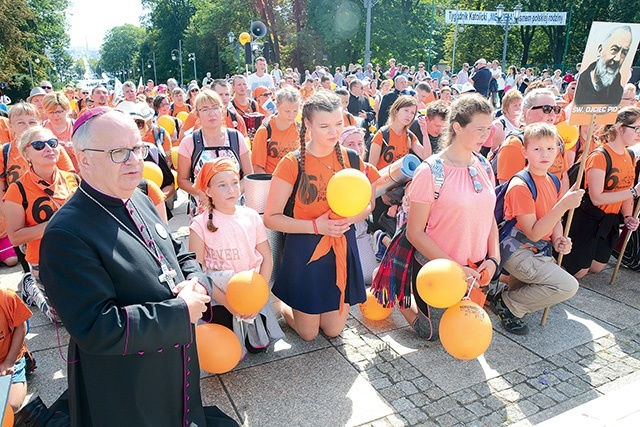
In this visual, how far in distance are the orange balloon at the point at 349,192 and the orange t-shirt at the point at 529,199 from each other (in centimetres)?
145

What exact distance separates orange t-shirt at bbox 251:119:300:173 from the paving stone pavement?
2.06 metres

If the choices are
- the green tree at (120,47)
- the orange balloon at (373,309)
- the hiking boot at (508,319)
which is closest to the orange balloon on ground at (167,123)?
the orange balloon at (373,309)

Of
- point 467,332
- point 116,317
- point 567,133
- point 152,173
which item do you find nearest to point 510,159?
point 567,133

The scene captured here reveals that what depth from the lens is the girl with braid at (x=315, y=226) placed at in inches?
135

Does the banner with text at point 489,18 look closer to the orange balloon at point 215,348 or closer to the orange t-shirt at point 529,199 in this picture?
the orange t-shirt at point 529,199

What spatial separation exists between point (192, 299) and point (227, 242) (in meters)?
1.39

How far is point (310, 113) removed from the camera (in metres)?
3.38

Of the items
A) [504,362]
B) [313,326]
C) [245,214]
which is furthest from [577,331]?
[245,214]

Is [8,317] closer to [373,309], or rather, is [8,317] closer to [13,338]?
[13,338]

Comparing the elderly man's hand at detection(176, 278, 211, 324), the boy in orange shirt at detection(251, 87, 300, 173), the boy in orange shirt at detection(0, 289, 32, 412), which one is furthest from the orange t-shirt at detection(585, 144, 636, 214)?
the boy in orange shirt at detection(0, 289, 32, 412)

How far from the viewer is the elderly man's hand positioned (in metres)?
2.03

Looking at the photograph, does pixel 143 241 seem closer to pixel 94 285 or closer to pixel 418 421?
pixel 94 285

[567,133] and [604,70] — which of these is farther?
[567,133]

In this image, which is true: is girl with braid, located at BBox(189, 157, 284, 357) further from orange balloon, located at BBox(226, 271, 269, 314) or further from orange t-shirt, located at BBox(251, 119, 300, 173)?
orange t-shirt, located at BBox(251, 119, 300, 173)
